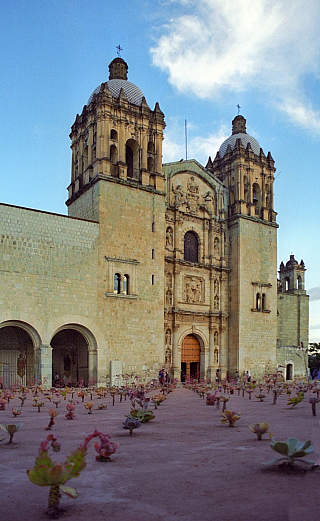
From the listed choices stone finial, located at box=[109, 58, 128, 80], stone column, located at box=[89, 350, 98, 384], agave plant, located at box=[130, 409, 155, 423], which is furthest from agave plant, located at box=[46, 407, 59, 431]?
stone finial, located at box=[109, 58, 128, 80]

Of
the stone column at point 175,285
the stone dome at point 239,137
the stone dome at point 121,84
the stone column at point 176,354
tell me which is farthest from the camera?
the stone dome at point 239,137

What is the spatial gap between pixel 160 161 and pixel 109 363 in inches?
413

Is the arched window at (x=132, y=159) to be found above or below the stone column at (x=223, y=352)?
above

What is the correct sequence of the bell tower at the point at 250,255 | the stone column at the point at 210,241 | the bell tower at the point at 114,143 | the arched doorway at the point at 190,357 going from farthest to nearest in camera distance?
the stone column at the point at 210,241 < the bell tower at the point at 250,255 < the arched doorway at the point at 190,357 < the bell tower at the point at 114,143

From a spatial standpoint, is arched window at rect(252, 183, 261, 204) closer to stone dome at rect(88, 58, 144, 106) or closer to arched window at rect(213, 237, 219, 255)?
arched window at rect(213, 237, 219, 255)

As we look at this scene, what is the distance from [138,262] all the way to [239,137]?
42.5 feet

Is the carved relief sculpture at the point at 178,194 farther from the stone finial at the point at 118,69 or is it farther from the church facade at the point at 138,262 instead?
the stone finial at the point at 118,69

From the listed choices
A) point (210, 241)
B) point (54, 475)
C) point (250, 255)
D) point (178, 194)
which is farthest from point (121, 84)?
point (54, 475)

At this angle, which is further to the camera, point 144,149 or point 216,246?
point 216,246

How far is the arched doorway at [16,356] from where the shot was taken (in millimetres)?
19875

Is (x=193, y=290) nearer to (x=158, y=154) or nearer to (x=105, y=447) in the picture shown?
(x=158, y=154)

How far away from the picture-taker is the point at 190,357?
83.7 ft

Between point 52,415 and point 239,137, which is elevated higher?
point 239,137

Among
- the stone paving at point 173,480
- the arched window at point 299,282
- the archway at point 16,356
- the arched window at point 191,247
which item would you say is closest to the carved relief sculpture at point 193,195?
the arched window at point 191,247
